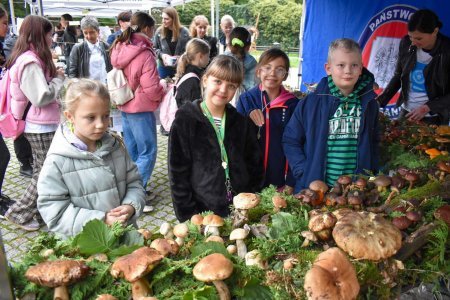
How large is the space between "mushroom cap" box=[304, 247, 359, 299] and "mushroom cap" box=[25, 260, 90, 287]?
2.85 ft

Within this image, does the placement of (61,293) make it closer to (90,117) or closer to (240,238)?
(240,238)

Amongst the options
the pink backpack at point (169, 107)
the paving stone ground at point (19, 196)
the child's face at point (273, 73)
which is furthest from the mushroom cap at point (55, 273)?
the pink backpack at point (169, 107)

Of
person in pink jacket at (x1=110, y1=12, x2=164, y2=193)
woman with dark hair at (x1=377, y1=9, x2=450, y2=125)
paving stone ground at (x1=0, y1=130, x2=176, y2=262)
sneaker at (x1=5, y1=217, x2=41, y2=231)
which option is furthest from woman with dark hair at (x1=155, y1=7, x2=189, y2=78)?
woman with dark hair at (x1=377, y1=9, x2=450, y2=125)

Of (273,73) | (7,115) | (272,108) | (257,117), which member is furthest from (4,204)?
(273,73)

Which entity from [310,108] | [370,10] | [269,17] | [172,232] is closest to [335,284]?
[172,232]

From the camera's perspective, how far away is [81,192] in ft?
7.86

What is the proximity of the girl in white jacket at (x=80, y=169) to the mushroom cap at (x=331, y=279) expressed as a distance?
1410 mm

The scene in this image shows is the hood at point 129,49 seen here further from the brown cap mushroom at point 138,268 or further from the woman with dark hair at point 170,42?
the brown cap mushroom at point 138,268

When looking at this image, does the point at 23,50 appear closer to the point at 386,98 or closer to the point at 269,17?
the point at 386,98

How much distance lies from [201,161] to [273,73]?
3.77ft

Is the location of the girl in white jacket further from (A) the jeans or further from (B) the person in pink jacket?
(A) the jeans

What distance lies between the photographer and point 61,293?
4.49 ft

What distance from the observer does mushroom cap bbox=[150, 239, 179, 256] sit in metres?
1.63

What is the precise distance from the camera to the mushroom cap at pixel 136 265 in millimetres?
1346
